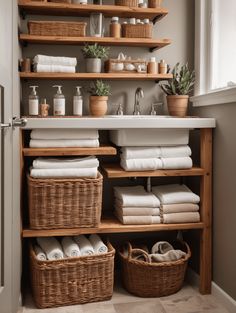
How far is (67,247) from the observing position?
7.97 feet

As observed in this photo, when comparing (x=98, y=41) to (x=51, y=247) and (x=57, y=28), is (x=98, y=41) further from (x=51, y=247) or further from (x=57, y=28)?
(x=51, y=247)

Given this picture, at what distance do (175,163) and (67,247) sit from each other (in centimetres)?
80

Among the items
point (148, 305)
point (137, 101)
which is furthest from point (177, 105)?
point (148, 305)

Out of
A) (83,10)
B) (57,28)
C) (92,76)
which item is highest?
(83,10)

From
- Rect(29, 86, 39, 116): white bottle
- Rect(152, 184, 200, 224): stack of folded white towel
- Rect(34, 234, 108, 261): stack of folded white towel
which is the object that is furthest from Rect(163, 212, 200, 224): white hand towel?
Rect(29, 86, 39, 116): white bottle

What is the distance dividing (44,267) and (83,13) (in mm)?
1604

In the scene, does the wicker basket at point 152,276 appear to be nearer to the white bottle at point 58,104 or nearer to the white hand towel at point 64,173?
the white hand towel at point 64,173

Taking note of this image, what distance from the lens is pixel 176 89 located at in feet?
9.16

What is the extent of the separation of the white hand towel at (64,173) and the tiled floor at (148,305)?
0.75 metres

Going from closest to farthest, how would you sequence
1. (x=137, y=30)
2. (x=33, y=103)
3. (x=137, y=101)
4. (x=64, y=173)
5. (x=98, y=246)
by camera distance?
(x=64, y=173) → (x=98, y=246) → (x=33, y=103) → (x=137, y=30) → (x=137, y=101)

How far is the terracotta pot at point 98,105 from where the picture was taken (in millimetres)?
2672

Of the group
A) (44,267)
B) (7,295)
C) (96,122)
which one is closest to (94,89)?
(96,122)

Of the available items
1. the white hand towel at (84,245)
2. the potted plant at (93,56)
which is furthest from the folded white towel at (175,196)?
the potted plant at (93,56)

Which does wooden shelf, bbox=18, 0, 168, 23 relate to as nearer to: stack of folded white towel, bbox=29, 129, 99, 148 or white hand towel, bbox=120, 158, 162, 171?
stack of folded white towel, bbox=29, 129, 99, 148
